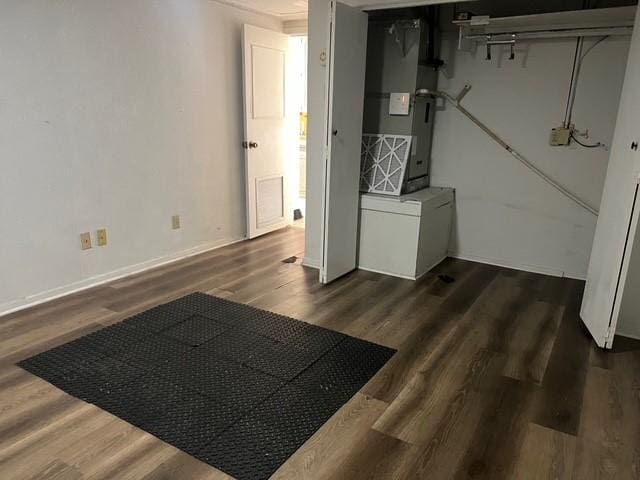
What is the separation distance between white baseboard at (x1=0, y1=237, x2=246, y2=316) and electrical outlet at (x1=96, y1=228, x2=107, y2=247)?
238 mm

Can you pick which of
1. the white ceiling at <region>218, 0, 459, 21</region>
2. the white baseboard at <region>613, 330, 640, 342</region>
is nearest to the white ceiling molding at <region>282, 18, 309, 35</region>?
the white ceiling at <region>218, 0, 459, 21</region>

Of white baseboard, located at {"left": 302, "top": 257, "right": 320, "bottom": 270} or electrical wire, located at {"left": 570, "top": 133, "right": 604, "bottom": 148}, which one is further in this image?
white baseboard, located at {"left": 302, "top": 257, "right": 320, "bottom": 270}

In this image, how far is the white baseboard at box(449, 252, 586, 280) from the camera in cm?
393

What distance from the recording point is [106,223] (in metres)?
3.50

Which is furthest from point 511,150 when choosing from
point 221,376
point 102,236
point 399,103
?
point 102,236

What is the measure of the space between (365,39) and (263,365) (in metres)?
2.47

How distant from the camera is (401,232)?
3.74m

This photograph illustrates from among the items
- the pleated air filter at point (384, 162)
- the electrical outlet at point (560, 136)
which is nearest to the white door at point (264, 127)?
the pleated air filter at point (384, 162)

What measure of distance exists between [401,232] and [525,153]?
51.1 inches

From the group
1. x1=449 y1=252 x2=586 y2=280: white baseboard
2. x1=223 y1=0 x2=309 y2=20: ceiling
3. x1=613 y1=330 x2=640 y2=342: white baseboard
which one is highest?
x1=223 y1=0 x2=309 y2=20: ceiling

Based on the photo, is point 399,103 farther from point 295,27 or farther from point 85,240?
point 85,240

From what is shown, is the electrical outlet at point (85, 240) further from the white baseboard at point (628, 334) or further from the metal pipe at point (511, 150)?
the white baseboard at point (628, 334)

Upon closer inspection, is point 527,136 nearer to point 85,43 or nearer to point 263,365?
point 263,365

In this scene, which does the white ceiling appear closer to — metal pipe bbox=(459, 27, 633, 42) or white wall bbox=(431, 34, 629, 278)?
metal pipe bbox=(459, 27, 633, 42)
